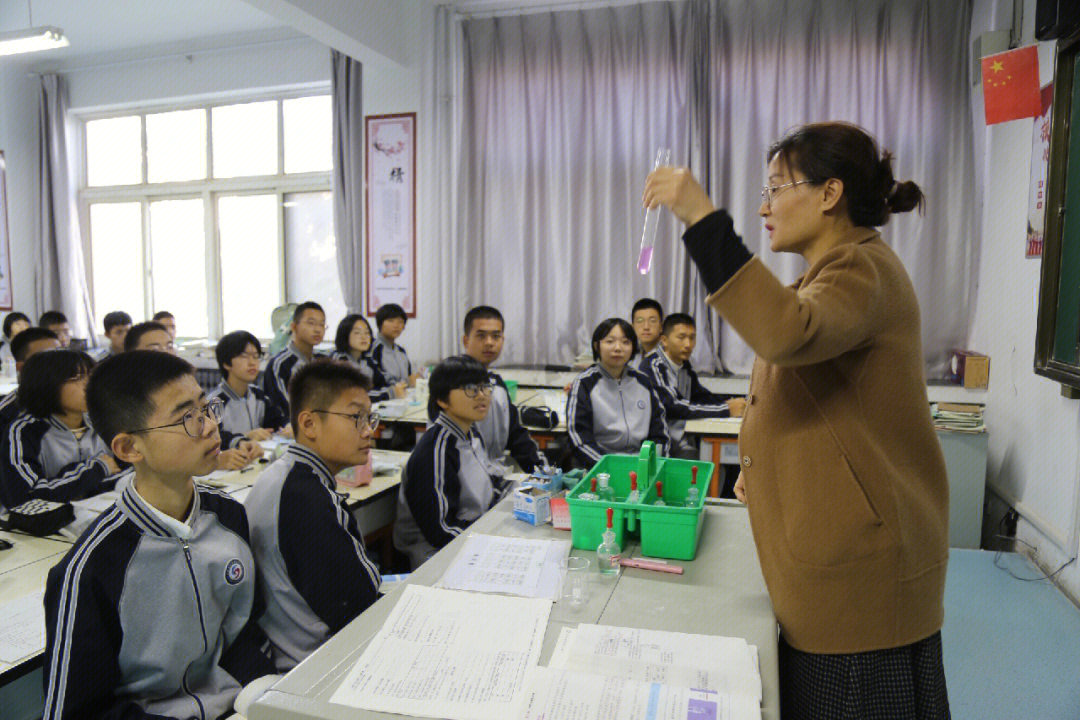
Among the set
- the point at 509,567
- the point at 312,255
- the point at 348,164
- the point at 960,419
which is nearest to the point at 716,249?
the point at 509,567

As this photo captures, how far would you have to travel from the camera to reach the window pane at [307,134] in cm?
570

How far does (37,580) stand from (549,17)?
4408 mm

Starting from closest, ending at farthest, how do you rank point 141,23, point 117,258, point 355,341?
point 355,341 → point 141,23 → point 117,258

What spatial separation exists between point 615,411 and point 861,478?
7.49 ft

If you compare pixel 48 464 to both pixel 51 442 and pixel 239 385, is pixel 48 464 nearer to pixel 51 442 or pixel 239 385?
pixel 51 442

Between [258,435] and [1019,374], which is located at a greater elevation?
[1019,374]

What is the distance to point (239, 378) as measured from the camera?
3.39 metres

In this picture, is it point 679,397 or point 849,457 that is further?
point 679,397

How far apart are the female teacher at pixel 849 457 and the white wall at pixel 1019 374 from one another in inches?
67.8

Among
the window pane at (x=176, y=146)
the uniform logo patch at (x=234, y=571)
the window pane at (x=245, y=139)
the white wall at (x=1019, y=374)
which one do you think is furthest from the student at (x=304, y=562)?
the window pane at (x=176, y=146)

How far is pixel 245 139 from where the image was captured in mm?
5973

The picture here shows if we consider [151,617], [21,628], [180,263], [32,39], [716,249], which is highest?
[32,39]

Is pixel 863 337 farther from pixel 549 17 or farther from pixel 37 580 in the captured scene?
pixel 549 17

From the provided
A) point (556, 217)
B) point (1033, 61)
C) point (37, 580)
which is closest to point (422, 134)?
point (556, 217)
